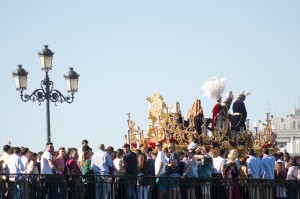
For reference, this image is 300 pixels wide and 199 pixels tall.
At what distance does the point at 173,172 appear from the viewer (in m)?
34.1

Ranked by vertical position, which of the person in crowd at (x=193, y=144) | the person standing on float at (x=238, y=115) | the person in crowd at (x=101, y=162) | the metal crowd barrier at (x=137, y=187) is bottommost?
the metal crowd barrier at (x=137, y=187)

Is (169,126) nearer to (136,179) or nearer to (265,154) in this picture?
(265,154)

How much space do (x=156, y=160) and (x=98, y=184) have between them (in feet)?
7.52

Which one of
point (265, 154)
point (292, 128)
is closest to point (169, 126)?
point (265, 154)

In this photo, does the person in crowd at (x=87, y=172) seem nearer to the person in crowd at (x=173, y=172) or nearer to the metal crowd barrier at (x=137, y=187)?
the metal crowd barrier at (x=137, y=187)

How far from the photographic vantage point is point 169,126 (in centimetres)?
4119

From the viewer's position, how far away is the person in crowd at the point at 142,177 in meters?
33.0

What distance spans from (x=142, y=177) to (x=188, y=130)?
27.4ft

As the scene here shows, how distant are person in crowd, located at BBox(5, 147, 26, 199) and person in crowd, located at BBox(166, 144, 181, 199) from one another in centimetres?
390

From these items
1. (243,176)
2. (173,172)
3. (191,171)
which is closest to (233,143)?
(243,176)

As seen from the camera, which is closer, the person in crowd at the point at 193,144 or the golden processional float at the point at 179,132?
the person in crowd at the point at 193,144

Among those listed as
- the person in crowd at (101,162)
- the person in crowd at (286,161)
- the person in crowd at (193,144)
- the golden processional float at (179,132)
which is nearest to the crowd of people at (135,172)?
the person in crowd at (101,162)

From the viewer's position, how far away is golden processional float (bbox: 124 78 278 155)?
40938mm

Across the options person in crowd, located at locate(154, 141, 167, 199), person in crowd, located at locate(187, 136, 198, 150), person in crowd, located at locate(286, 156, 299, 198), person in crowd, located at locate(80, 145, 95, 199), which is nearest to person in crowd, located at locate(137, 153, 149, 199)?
person in crowd, located at locate(154, 141, 167, 199)
